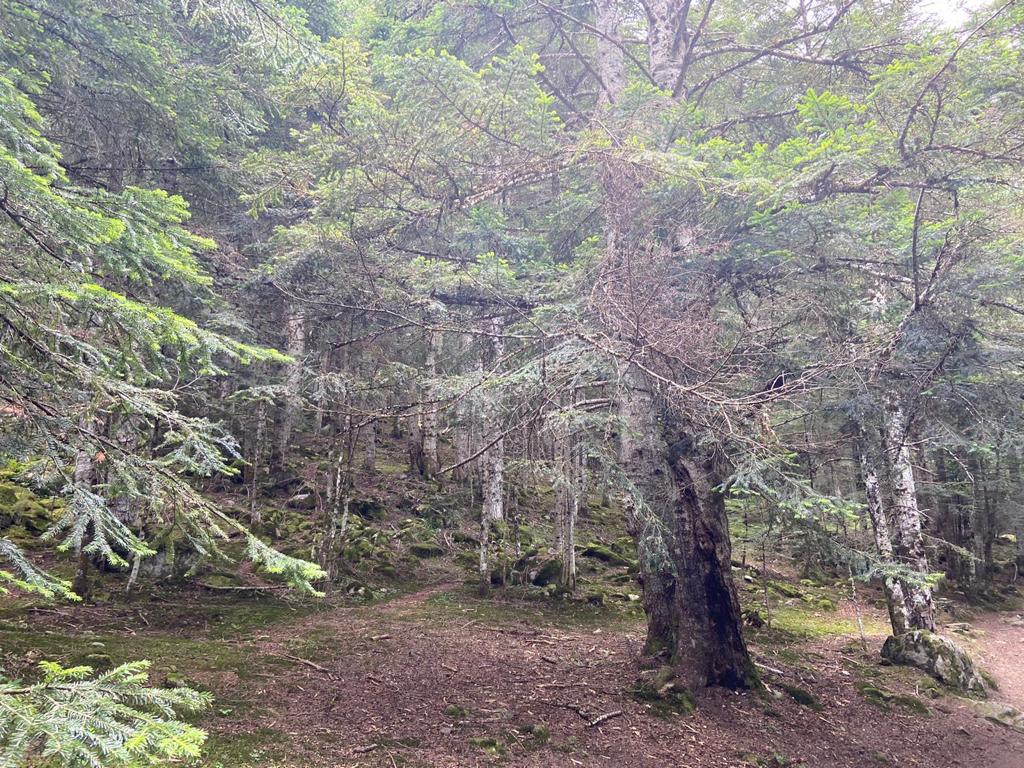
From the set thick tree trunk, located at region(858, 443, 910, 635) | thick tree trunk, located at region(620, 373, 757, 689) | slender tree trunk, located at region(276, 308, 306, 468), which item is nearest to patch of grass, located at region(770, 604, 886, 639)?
thick tree trunk, located at region(858, 443, 910, 635)

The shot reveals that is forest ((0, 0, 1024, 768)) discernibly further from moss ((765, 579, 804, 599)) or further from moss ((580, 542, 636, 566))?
moss ((765, 579, 804, 599))

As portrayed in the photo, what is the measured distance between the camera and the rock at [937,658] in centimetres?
916

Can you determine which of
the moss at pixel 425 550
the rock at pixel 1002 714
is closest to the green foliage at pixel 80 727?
the rock at pixel 1002 714

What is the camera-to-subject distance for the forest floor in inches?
229

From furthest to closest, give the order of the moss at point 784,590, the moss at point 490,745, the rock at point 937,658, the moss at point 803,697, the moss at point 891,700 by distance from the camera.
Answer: the moss at point 784,590
the rock at point 937,658
the moss at point 891,700
the moss at point 803,697
the moss at point 490,745

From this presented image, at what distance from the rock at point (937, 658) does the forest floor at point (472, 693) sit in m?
0.31

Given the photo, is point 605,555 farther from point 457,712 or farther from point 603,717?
point 457,712

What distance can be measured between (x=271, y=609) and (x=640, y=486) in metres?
7.06

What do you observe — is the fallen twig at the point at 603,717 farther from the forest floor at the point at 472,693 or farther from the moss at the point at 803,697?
the moss at the point at 803,697

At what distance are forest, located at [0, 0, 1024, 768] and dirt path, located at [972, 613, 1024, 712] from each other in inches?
10.1

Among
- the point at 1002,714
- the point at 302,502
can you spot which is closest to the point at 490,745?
the point at 1002,714

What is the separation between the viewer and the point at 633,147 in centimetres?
710

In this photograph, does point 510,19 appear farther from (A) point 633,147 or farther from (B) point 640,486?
(B) point 640,486

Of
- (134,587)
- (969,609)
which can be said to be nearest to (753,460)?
(134,587)
